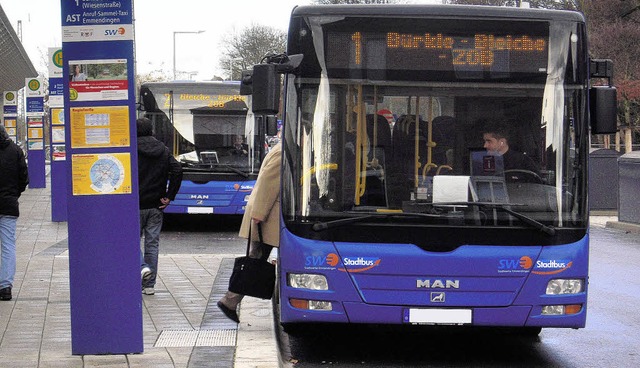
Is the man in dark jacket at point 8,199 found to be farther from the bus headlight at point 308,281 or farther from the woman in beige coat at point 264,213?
the bus headlight at point 308,281

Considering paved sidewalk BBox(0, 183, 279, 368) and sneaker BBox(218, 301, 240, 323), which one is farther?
sneaker BBox(218, 301, 240, 323)

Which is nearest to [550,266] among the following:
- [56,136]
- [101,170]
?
[101,170]

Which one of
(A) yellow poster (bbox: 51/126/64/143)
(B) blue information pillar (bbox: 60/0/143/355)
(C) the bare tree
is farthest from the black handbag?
(C) the bare tree

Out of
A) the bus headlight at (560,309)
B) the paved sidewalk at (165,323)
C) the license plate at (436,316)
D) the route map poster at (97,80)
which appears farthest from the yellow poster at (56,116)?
the bus headlight at (560,309)

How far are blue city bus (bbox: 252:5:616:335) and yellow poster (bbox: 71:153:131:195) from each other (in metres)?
1.18

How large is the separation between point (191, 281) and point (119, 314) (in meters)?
4.59

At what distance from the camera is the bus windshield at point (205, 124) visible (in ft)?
66.6

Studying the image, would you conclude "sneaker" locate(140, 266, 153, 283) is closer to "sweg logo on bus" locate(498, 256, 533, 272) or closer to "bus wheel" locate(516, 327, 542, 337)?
"bus wheel" locate(516, 327, 542, 337)

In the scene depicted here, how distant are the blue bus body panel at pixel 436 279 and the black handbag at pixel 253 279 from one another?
107cm

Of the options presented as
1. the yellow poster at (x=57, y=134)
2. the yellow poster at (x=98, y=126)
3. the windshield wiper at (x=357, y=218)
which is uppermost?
the yellow poster at (x=98, y=126)

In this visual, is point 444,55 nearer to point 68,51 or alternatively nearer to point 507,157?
point 507,157

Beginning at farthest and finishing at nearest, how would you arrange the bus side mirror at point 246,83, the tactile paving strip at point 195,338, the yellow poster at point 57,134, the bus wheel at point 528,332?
the yellow poster at point 57,134, the bus wheel at point 528,332, the bus side mirror at point 246,83, the tactile paving strip at point 195,338

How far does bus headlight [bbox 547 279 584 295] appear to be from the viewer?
8.15 m

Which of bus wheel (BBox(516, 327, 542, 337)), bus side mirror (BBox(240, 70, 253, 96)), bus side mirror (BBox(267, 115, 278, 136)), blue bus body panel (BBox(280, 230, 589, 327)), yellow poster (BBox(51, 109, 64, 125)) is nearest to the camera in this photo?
blue bus body panel (BBox(280, 230, 589, 327))
